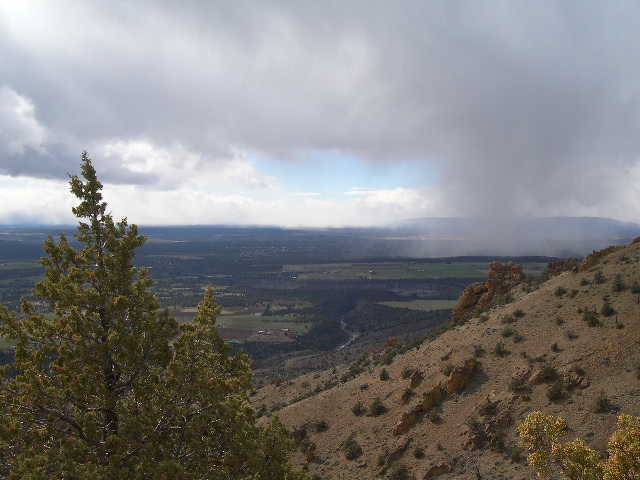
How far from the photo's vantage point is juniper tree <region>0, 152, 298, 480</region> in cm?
821

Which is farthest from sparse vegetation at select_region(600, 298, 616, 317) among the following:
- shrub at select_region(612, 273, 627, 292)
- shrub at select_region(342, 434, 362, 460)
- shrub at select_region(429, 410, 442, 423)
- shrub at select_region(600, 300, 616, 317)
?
shrub at select_region(342, 434, 362, 460)

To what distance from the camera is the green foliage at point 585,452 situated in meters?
7.72

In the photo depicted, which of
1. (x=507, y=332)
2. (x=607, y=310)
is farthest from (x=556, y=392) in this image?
(x=607, y=310)

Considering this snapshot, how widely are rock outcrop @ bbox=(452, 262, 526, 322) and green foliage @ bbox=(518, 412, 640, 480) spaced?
Answer: 31.0 metres

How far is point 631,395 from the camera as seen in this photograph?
1767cm

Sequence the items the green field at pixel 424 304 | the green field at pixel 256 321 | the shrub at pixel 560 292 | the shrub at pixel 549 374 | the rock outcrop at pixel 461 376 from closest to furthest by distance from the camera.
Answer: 1. the shrub at pixel 549 374
2. the rock outcrop at pixel 461 376
3. the shrub at pixel 560 292
4. the green field at pixel 256 321
5. the green field at pixel 424 304

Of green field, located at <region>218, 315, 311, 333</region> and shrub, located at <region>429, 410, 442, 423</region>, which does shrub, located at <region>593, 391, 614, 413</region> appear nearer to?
shrub, located at <region>429, 410, 442, 423</region>

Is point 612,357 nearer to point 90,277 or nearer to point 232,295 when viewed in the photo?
point 90,277

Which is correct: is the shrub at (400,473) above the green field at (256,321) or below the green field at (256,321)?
above

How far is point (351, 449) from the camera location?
22.9m

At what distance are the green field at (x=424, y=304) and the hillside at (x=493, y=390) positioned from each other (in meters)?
102

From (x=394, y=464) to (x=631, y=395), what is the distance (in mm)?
11570

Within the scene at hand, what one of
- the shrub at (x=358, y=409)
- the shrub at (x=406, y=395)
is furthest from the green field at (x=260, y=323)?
the shrub at (x=406, y=395)

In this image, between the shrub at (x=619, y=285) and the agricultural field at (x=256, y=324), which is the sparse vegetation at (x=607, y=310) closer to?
the shrub at (x=619, y=285)
